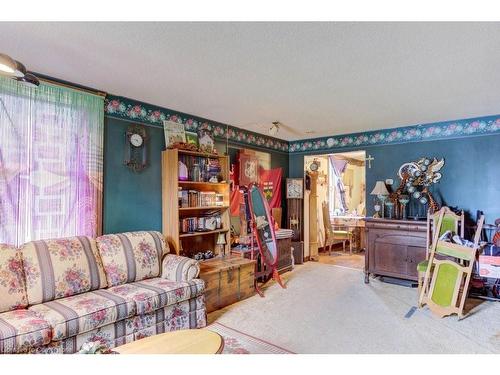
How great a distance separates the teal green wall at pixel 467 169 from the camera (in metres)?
4.06

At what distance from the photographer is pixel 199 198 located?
12.8 ft

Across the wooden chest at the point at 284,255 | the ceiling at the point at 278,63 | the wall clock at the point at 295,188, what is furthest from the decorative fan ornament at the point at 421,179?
the wooden chest at the point at 284,255

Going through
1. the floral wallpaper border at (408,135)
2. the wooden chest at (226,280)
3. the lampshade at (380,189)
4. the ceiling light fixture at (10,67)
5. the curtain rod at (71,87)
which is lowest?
the wooden chest at (226,280)

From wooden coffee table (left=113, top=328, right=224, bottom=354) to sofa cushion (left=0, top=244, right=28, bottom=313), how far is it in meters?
1.02

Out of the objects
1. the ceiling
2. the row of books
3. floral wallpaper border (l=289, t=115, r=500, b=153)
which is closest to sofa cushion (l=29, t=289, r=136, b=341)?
the row of books

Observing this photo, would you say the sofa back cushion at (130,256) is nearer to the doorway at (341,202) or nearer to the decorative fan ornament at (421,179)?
the decorative fan ornament at (421,179)

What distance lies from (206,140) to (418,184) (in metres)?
3.14

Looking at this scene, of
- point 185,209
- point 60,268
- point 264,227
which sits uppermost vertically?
point 185,209

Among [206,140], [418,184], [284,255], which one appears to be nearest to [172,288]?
[206,140]

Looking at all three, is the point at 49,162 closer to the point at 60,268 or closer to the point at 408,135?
the point at 60,268

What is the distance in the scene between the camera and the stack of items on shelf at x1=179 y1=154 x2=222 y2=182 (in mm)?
3756

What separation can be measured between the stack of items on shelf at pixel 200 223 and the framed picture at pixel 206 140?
0.90 m
